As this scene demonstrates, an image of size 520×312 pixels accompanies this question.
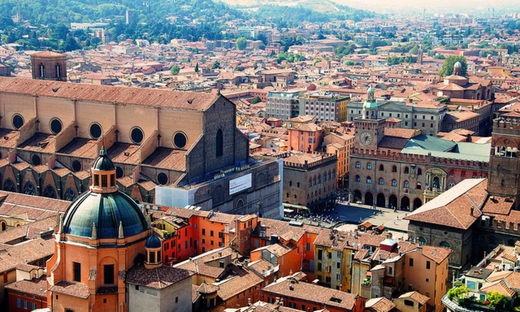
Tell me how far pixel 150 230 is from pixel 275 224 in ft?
45.8

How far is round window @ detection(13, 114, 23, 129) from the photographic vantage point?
2928 inches

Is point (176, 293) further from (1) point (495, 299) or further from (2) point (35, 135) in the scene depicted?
(2) point (35, 135)

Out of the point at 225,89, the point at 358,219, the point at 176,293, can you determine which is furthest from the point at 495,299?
the point at 225,89

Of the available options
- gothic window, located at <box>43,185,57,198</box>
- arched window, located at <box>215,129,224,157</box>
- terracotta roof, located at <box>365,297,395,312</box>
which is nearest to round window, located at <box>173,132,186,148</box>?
arched window, located at <box>215,129,224,157</box>

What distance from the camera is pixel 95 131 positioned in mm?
71000

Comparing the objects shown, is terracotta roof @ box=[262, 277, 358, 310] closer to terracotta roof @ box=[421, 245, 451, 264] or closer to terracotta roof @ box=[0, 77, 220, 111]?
terracotta roof @ box=[421, 245, 451, 264]

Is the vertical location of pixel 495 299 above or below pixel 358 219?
above

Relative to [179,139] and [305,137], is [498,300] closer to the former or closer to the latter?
[179,139]

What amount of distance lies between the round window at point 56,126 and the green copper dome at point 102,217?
30.3 meters

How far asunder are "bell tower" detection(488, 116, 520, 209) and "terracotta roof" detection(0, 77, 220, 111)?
21.4m

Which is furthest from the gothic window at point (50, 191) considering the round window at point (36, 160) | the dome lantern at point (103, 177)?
the dome lantern at point (103, 177)

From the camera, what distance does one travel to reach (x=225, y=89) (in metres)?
144

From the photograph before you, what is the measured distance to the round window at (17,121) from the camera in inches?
2928

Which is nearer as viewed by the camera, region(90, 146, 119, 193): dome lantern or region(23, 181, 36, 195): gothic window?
region(90, 146, 119, 193): dome lantern
